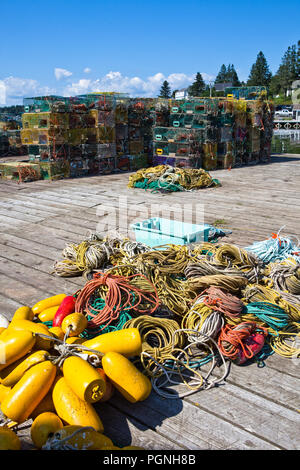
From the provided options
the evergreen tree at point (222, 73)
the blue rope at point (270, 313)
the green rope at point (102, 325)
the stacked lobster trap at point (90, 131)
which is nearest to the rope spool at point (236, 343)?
the blue rope at point (270, 313)

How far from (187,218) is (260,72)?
89.8 m

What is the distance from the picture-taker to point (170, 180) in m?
7.99

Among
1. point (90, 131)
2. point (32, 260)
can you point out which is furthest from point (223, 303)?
point (90, 131)

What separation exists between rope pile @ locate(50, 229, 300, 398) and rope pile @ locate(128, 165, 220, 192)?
4.44 m

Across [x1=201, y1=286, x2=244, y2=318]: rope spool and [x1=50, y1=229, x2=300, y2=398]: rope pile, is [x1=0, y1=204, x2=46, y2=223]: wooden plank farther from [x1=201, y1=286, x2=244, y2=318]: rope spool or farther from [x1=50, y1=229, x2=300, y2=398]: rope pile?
[x1=201, y1=286, x2=244, y2=318]: rope spool

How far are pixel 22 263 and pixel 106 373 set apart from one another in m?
2.40

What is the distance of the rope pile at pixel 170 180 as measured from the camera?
310 inches

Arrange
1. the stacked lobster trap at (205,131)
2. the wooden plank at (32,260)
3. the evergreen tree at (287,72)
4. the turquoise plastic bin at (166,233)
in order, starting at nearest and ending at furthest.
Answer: the wooden plank at (32,260) → the turquoise plastic bin at (166,233) → the stacked lobster trap at (205,131) → the evergreen tree at (287,72)

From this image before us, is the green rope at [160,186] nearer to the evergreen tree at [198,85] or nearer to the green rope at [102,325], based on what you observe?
the green rope at [102,325]

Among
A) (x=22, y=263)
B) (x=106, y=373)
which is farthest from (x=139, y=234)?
(x=106, y=373)

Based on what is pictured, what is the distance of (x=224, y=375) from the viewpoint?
2.29 metres

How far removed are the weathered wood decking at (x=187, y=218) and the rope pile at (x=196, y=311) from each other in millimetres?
133

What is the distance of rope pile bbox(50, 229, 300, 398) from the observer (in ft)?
7.77
